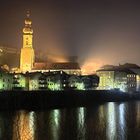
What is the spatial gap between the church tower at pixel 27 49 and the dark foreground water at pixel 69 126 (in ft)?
143

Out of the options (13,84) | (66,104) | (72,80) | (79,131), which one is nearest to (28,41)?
(72,80)

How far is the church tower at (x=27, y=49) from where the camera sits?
97562 millimetres

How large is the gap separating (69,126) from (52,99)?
25860 millimetres

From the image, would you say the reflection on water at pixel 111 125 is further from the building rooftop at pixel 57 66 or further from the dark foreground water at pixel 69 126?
the building rooftop at pixel 57 66

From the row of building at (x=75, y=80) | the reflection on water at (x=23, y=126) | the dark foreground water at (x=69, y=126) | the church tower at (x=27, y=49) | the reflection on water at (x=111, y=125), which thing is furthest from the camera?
the church tower at (x=27, y=49)

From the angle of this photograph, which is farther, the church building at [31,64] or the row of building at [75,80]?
the church building at [31,64]

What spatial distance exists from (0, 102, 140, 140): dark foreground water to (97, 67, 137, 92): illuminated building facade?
47567 millimetres

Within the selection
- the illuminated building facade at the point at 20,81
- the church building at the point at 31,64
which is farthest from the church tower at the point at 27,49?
the illuminated building facade at the point at 20,81

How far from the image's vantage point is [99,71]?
10906 centimetres

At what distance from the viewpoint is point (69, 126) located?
146 ft

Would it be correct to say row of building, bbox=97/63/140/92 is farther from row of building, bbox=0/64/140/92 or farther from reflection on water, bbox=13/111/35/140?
reflection on water, bbox=13/111/35/140

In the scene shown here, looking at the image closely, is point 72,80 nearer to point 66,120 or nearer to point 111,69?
point 111,69

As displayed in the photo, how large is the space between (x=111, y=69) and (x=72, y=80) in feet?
62.1

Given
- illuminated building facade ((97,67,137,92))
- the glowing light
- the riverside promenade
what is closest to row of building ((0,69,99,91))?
the riverside promenade
